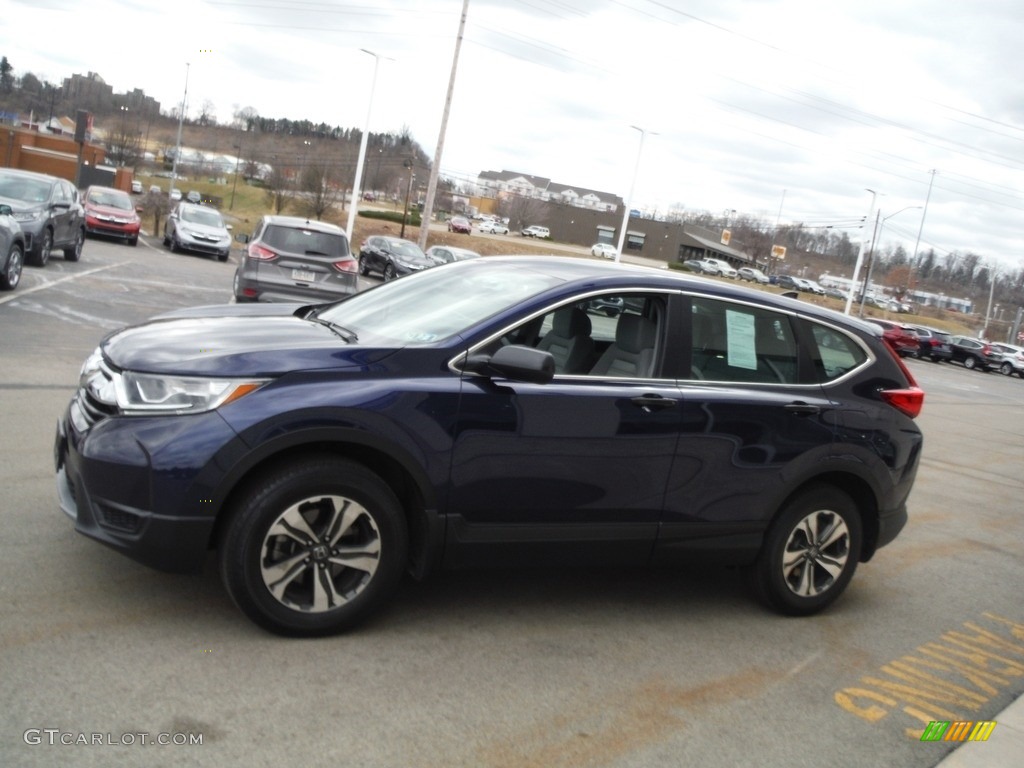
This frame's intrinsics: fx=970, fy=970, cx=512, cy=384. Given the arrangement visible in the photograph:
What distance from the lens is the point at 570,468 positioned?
15.2ft

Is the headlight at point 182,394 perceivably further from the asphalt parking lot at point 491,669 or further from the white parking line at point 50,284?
the white parking line at point 50,284

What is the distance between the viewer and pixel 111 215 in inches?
1161

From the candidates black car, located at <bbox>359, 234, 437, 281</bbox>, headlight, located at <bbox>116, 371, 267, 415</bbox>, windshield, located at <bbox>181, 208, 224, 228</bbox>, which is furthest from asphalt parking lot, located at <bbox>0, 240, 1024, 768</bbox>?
black car, located at <bbox>359, 234, 437, 281</bbox>

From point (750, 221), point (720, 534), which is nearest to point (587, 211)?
point (750, 221)

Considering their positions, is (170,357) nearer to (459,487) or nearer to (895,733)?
(459,487)

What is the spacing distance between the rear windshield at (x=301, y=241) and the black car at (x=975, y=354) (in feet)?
143

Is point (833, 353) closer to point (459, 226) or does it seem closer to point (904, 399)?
point (904, 399)

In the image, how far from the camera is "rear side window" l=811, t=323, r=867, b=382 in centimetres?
555

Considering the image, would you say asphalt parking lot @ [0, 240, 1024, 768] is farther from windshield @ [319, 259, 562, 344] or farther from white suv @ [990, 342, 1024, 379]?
white suv @ [990, 342, 1024, 379]

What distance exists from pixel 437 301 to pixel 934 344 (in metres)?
50.0

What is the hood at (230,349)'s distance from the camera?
415cm

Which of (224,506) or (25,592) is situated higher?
(224,506)

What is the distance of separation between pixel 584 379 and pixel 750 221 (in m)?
102

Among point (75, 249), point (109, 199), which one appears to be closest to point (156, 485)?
point (75, 249)
